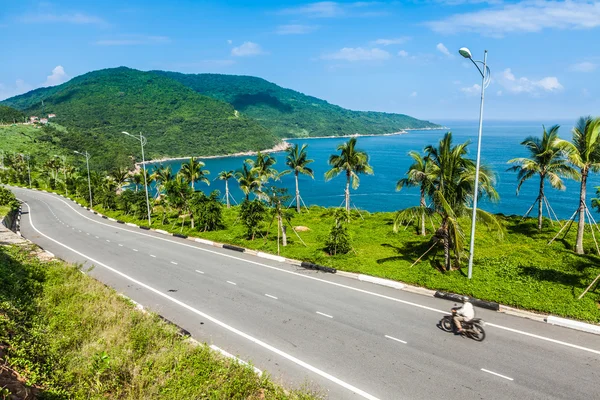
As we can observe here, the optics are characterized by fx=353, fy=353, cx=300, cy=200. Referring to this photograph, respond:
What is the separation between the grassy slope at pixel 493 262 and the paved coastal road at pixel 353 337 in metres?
1.37

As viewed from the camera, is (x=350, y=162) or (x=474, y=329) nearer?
(x=474, y=329)

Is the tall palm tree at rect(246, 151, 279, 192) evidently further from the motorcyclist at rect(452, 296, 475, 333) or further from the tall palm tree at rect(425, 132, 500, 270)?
the motorcyclist at rect(452, 296, 475, 333)

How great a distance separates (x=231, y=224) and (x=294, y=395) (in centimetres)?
2646

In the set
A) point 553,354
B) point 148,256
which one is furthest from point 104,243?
point 553,354

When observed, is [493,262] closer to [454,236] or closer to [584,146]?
[454,236]

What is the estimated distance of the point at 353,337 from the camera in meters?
11.9

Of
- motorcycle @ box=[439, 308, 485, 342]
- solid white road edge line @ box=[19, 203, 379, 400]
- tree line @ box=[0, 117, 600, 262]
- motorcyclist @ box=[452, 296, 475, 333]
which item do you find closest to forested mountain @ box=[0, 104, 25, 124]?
tree line @ box=[0, 117, 600, 262]

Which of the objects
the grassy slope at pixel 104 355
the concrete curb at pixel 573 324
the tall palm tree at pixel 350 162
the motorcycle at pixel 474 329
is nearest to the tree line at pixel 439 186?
the tall palm tree at pixel 350 162

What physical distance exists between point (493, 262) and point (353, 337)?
10238mm

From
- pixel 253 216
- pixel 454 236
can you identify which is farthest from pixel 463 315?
pixel 253 216

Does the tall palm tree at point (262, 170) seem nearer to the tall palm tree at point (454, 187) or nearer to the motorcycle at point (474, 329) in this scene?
the tall palm tree at point (454, 187)

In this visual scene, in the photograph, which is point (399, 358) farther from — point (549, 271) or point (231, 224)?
point (231, 224)

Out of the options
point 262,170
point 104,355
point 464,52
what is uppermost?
Answer: point 464,52

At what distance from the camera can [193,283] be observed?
59.5ft
